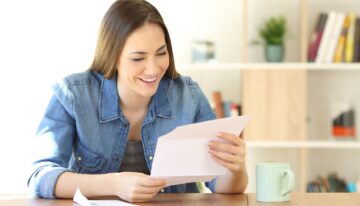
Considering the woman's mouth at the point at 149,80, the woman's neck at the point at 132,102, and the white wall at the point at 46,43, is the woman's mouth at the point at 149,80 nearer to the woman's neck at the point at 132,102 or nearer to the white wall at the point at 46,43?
the woman's neck at the point at 132,102

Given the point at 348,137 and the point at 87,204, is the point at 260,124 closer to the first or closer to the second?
the point at 348,137

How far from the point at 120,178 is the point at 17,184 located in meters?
2.59

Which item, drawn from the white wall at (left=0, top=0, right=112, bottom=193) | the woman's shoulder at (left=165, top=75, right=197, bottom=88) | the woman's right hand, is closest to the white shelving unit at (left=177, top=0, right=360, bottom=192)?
the white wall at (left=0, top=0, right=112, bottom=193)

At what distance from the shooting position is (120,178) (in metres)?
1.78

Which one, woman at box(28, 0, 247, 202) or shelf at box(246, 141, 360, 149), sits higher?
woman at box(28, 0, 247, 202)

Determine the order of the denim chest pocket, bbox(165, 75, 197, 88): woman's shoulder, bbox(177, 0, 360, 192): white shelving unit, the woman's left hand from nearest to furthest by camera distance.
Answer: the woman's left hand, the denim chest pocket, bbox(165, 75, 197, 88): woman's shoulder, bbox(177, 0, 360, 192): white shelving unit

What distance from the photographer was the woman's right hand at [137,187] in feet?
5.66

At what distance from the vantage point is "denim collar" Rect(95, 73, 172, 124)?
2.02m

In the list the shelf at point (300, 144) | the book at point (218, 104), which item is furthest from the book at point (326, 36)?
the book at point (218, 104)

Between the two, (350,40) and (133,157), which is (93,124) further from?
(350,40)

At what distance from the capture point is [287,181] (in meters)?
1.75

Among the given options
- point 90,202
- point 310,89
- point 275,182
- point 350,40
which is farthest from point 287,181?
point 310,89

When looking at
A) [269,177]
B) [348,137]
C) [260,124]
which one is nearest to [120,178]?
[269,177]

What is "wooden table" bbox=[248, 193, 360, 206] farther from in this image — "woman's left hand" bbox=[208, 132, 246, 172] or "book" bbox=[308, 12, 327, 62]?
"book" bbox=[308, 12, 327, 62]
